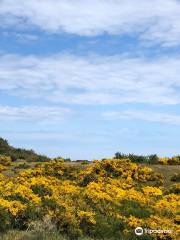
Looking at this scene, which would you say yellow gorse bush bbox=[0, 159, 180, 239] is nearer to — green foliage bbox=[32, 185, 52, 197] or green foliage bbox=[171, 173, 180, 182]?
green foliage bbox=[32, 185, 52, 197]

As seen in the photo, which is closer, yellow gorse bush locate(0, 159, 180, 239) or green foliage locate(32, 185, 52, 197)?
yellow gorse bush locate(0, 159, 180, 239)

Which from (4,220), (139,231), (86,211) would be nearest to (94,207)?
(86,211)

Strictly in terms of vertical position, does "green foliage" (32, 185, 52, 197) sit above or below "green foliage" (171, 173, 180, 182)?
below

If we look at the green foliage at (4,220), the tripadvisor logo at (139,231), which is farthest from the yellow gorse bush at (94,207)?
the green foliage at (4,220)

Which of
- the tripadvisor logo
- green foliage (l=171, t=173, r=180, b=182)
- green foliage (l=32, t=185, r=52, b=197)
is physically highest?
green foliage (l=171, t=173, r=180, b=182)

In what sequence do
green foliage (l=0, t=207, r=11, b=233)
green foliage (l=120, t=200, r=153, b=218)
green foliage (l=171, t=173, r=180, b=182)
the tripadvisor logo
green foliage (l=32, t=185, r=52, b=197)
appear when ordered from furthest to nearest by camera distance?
green foliage (l=171, t=173, r=180, b=182) < green foliage (l=32, t=185, r=52, b=197) < green foliage (l=120, t=200, r=153, b=218) < the tripadvisor logo < green foliage (l=0, t=207, r=11, b=233)

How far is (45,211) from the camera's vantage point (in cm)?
1783

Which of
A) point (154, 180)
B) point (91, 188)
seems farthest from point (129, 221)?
point (154, 180)

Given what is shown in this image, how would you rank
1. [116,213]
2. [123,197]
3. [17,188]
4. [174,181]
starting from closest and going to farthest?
[116,213] → [17,188] → [123,197] → [174,181]

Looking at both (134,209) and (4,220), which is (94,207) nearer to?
(134,209)

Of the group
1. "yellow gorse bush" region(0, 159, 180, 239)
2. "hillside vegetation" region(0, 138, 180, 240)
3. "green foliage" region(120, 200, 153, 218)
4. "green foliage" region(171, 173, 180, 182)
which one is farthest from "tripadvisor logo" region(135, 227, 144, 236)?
"green foliage" region(171, 173, 180, 182)

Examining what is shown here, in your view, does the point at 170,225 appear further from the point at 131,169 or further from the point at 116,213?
the point at 131,169

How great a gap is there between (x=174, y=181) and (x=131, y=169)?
2.80 m

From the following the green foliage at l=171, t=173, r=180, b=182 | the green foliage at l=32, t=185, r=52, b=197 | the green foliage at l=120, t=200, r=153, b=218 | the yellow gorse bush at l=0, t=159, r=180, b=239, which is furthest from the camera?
the green foliage at l=171, t=173, r=180, b=182
